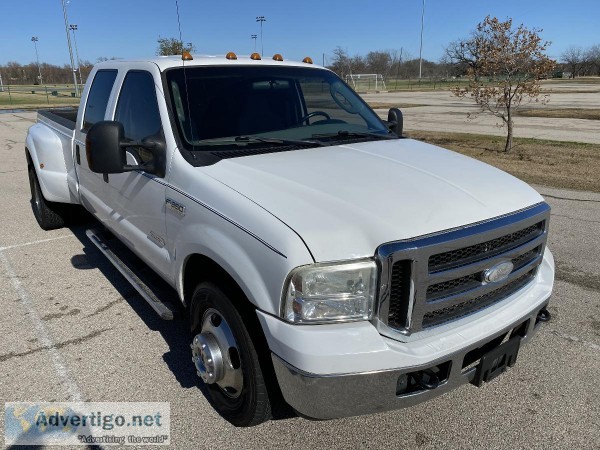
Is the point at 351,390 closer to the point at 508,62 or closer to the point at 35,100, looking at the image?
the point at 508,62

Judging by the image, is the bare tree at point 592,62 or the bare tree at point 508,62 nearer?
the bare tree at point 508,62

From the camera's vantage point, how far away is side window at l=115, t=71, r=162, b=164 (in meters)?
3.17

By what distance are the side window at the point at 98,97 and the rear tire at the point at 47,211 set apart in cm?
188

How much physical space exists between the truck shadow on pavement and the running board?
0.12 m

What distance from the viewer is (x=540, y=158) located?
11.4 metres

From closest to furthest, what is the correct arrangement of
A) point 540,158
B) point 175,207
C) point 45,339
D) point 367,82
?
point 175,207 → point 45,339 → point 540,158 → point 367,82

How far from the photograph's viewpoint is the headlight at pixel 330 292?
2.03 metres

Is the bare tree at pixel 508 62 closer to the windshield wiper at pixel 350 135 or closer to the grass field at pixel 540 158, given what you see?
the grass field at pixel 540 158

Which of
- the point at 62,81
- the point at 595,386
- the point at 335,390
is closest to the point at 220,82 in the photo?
the point at 335,390

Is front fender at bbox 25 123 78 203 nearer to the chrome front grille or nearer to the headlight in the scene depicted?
the headlight

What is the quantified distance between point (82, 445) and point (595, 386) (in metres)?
3.01

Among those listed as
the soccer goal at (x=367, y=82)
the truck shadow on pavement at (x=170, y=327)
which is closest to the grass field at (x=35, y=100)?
the soccer goal at (x=367, y=82)

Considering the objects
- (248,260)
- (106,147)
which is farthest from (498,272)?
(106,147)

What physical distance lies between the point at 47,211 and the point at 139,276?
93.8 inches
